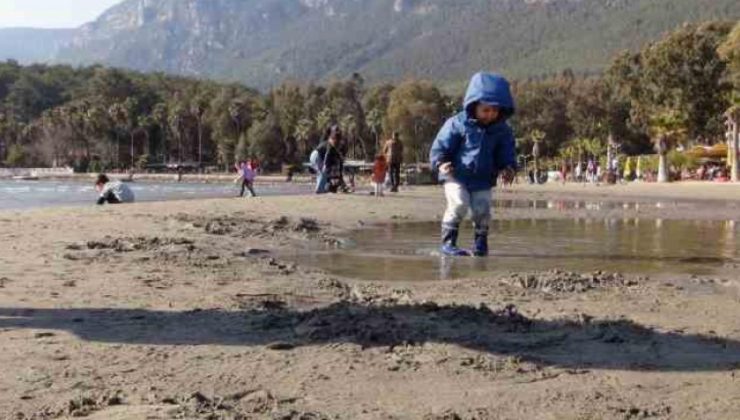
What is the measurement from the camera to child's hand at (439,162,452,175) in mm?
8570

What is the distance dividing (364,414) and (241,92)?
153241 mm

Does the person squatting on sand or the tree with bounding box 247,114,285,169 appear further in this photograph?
the tree with bounding box 247,114,285,169

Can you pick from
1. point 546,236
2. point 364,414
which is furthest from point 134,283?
point 546,236

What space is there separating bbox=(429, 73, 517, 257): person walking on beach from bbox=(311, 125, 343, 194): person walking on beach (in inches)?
551

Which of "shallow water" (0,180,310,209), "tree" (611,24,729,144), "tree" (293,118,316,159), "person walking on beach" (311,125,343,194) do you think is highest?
"tree" (611,24,729,144)

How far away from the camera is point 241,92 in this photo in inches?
6063

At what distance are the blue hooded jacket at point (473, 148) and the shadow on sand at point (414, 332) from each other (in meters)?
3.53

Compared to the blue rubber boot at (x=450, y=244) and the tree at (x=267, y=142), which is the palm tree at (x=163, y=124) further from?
the blue rubber boot at (x=450, y=244)

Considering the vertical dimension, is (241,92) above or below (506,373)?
above

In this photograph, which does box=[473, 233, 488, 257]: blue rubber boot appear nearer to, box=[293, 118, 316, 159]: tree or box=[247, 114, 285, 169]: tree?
box=[293, 118, 316, 159]: tree

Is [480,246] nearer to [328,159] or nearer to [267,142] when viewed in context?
[328,159]

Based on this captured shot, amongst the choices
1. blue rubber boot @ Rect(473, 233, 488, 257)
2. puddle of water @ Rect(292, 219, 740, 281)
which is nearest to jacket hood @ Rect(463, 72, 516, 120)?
blue rubber boot @ Rect(473, 233, 488, 257)

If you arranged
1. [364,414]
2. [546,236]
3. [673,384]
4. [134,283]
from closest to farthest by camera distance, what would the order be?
1. [364,414]
2. [673,384]
3. [134,283]
4. [546,236]

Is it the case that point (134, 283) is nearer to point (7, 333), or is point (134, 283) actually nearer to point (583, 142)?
point (7, 333)
